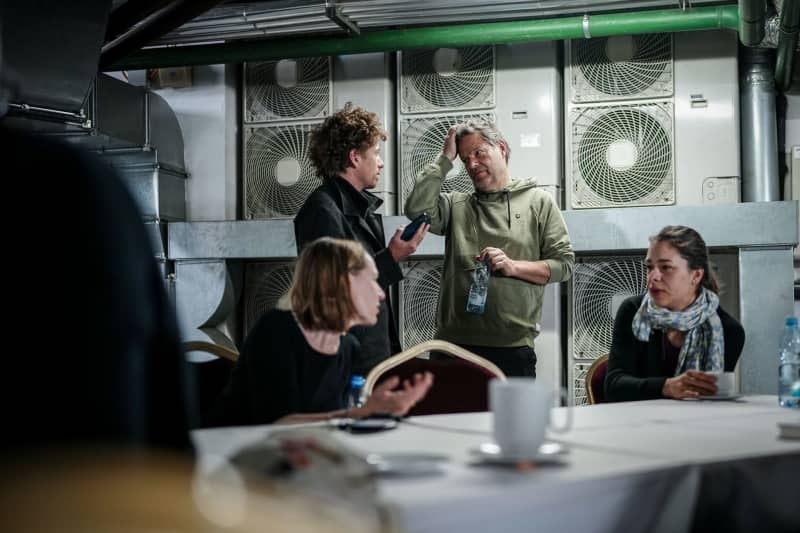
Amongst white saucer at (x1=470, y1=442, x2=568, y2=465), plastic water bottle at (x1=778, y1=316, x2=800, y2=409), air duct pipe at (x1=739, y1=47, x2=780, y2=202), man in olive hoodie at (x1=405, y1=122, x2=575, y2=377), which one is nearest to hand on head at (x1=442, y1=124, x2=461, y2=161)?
man in olive hoodie at (x1=405, y1=122, x2=575, y2=377)

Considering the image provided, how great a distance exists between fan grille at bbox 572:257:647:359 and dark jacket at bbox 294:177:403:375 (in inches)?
60.0

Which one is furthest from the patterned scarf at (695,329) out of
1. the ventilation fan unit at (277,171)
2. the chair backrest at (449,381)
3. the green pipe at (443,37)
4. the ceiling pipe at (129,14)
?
the ceiling pipe at (129,14)

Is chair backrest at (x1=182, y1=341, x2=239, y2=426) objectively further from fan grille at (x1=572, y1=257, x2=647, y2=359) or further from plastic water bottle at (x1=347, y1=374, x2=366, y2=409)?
fan grille at (x1=572, y1=257, x2=647, y2=359)

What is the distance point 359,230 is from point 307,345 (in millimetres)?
887

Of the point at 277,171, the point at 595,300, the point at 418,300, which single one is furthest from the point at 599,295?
the point at 277,171

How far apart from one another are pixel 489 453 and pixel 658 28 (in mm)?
3249

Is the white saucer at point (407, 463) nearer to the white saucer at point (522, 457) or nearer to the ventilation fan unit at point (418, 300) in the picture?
the white saucer at point (522, 457)

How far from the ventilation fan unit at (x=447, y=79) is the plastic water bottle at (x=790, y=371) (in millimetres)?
2338

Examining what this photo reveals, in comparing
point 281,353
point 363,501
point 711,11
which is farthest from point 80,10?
point 363,501

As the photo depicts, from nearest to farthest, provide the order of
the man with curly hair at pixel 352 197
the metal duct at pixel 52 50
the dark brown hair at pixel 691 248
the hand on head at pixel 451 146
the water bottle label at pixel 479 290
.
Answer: the dark brown hair at pixel 691 248 < the man with curly hair at pixel 352 197 < the water bottle label at pixel 479 290 < the hand on head at pixel 451 146 < the metal duct at pixel 52 50

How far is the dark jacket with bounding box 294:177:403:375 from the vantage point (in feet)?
8.25

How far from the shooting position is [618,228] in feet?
12.6

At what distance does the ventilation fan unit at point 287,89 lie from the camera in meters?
4.46

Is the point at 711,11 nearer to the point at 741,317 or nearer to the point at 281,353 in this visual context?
the point at 741,317
